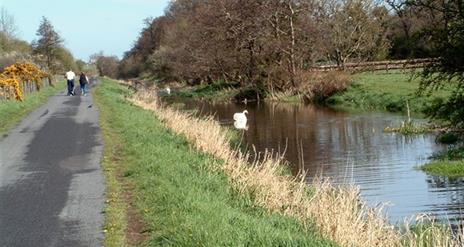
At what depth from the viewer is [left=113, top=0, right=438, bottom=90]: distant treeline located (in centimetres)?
5369

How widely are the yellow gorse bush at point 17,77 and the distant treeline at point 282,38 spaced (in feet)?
60.2

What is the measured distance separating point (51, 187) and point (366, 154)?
12.7m

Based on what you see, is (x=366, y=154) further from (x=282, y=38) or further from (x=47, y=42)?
(x=47, y=42)

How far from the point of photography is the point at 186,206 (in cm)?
953

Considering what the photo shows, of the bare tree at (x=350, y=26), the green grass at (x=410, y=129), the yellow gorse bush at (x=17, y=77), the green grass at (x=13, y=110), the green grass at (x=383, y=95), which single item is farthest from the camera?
the bare tree at (x=350, y=26)

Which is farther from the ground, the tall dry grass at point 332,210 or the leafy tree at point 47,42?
the leafy tree at point 47,42

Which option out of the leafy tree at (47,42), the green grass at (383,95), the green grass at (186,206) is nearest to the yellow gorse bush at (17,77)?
the green grass at (186,206)

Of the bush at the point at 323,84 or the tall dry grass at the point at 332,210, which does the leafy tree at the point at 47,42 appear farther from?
the tall dry grass at the point at 332,210

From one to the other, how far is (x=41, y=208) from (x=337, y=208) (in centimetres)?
473

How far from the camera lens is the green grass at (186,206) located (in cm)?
782

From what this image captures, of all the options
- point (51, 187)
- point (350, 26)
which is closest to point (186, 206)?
point (51, 187)

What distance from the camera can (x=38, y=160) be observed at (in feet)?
51.1

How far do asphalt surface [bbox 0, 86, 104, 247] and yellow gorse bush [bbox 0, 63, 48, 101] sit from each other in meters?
12.9

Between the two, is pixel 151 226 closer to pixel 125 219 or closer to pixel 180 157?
pixel 125 219
